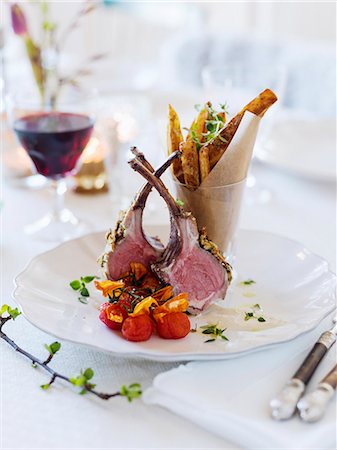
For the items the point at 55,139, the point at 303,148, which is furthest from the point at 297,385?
the point at 303,148

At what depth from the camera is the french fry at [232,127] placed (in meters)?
0.91

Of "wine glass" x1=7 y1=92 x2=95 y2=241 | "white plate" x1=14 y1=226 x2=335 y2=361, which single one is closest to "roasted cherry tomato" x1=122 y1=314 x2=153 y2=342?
"white plate" x1=14 y1=226 x2=335 y2=361

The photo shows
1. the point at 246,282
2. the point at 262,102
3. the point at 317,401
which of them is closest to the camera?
the point at 317,401

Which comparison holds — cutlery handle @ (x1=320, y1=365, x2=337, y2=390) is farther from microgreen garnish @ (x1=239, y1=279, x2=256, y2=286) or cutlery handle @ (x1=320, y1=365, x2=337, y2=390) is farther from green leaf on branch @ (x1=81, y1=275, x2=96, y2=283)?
green leaf on branch @ (x1=81, y1=275, x2=96, y2=283)

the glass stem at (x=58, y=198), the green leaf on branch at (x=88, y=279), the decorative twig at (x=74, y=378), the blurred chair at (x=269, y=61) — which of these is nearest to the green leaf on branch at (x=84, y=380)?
the decorative twig at (x=74, y=378)

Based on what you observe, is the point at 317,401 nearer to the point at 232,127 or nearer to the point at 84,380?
the point at 84,380

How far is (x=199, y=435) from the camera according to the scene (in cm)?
72

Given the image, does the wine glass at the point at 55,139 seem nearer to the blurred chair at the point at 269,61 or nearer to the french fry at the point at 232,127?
the french fry at the point at 232,127

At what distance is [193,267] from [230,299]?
0.33ft

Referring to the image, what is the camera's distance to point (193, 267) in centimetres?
90

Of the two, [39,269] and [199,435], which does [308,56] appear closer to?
[39,269]

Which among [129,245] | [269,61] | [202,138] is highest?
[202,138]

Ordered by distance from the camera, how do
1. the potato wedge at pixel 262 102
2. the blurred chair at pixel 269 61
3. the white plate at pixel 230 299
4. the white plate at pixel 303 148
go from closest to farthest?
the white plate at pixel 230 299
the potato wedge at pixel 262 102
the white plate at pixel 303 148
the blurred chair at pixel 269 61

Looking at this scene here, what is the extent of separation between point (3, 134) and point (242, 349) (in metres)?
0.95
